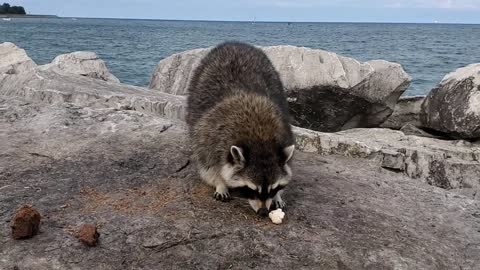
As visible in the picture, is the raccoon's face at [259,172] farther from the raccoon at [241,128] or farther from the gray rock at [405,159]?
the gray rock at [405,159]

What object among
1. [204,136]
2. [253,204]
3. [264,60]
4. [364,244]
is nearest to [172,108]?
[264,60]

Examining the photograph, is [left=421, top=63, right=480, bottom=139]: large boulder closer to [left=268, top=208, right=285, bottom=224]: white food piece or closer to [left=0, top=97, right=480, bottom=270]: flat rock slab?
[left=0, top=97, right=480, bottom=270]: flat rock slab

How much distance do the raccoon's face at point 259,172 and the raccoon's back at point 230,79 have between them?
1.08 meters

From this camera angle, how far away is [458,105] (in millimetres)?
9633

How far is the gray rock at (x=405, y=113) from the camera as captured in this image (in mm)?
11542

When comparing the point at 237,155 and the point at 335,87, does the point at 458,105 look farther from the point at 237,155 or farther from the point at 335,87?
the point at 237,155

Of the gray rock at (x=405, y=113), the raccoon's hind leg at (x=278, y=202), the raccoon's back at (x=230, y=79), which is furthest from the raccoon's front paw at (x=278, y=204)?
the gray rock at (x=405, y=113)

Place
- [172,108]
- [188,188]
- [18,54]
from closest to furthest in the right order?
1. [188,188]
2. [172,108]
3. [18,54]

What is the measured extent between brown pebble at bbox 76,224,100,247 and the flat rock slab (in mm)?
52

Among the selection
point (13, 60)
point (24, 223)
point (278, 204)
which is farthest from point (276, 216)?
point (13, 60)

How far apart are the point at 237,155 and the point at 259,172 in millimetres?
218

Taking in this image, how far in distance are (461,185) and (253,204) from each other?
11.8ft

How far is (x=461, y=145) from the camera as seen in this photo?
9383mm

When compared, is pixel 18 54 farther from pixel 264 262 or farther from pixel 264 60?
pixel 264 262
